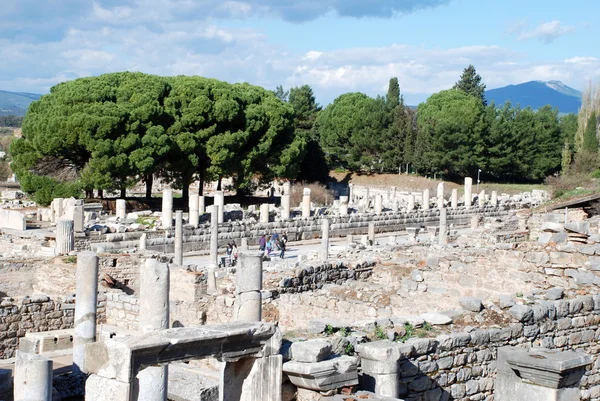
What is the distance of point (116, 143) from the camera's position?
40625mm

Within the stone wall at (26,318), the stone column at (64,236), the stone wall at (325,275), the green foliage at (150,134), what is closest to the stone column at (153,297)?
the stone wall at (26,318)

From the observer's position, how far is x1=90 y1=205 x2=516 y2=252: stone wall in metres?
29.7

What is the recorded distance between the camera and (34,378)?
7781 millimetres

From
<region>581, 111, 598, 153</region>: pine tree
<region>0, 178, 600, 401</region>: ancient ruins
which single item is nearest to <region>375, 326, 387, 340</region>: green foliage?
<region>0, 178, 600, 401</region>: ancient ruins

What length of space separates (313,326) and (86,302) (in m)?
4.41

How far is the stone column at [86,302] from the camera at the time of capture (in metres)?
11.3

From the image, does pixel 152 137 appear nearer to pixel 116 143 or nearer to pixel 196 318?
pixel 116 143

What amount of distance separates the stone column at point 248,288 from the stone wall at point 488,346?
2231 mm

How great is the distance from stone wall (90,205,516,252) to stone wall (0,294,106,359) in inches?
442

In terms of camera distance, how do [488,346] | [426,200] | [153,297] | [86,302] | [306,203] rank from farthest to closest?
[426,200]
[306,203]
[86,302]
[153,297]
[488,346]

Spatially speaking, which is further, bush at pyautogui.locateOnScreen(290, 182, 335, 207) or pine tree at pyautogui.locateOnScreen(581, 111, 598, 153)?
pine tree at pyautogui.locateOnScreen(581, 111, 598, 153)

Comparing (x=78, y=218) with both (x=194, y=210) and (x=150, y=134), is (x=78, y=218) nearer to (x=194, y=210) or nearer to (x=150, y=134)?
(x=194, y=210)

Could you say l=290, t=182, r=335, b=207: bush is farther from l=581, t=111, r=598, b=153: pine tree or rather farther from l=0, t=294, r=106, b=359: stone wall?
l=0, t=294, r=106, b=359: stone wall

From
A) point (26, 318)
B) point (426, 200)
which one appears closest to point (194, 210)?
point (426, 200)
